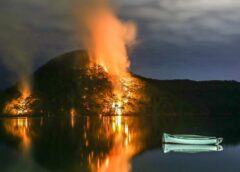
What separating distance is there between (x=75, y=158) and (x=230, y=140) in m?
34.6

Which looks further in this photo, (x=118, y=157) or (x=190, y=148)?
(x=190, y=148)

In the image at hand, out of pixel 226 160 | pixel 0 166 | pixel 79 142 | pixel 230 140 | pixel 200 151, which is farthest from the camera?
pixel 230 140

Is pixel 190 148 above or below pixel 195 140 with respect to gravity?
below

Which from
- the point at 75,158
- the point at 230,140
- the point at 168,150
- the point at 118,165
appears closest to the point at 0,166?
the point at 75,158

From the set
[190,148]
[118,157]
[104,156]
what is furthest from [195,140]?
[104,156]

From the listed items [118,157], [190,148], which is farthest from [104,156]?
[190,148]

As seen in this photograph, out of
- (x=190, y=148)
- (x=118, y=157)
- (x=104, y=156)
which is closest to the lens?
(x=118, y=157)

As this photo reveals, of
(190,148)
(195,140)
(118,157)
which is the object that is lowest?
(118,157)

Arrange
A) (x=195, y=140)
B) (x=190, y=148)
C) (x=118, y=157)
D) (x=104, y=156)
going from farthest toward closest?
(x=195, y=140)
(x=190, y=148)
(x=104, y=156)
(x=118, y=157)

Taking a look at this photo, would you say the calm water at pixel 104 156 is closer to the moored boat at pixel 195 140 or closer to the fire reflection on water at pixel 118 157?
the fire reflection on water at pixel 118 157

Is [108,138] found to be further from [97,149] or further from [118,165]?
[118,165]

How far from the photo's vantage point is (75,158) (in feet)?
181

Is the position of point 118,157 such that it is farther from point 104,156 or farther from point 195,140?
point 195,140

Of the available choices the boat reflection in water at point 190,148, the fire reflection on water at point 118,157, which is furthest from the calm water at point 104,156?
the boat reflection in water at point 190,148
